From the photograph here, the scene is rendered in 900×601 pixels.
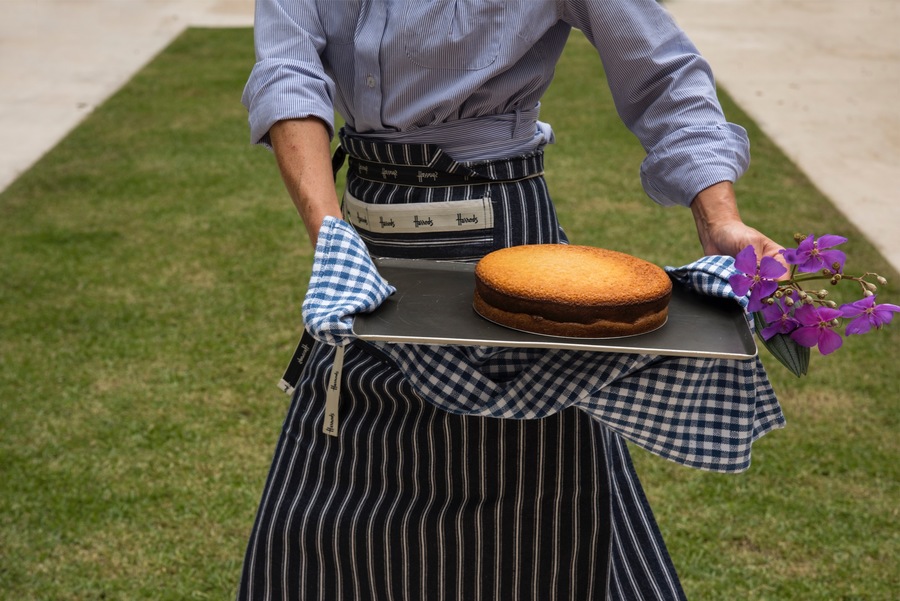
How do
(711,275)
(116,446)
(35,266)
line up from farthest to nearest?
(35,266)
(116,446)
(711,275)

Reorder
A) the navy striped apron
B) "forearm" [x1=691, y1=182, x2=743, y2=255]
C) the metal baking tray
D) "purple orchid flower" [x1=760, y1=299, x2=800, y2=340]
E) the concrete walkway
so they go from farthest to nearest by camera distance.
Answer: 1. the concrete walkway
2. the navy striped apron
3. "forearm" [x1=691, y1=182, x2=743, y2=255]
4. "purple orchid flower" [x1=760, y1=299, x2=800, y2=340]
5. the metal baking tray

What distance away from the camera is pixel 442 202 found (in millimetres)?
1733

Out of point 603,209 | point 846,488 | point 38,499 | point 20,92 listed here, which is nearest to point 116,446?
point 38,499

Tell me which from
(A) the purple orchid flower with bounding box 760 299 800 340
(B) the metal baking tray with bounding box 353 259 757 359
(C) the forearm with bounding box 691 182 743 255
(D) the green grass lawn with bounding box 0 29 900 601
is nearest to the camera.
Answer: (B) the metal baking tray with bounding box 353 259 757 359

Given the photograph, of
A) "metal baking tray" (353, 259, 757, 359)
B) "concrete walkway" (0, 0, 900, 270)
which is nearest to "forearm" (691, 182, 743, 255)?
"metal baking tray" (353, 259, 757, 359)

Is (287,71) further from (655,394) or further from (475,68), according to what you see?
(655,394)

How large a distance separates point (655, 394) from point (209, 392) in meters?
2.60

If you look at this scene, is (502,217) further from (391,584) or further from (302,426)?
(391,584)

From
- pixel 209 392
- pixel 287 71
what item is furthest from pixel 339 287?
pixel 209 392

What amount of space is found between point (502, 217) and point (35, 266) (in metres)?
3.77

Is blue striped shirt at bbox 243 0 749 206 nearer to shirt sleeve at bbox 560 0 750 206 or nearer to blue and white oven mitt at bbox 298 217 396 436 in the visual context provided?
shirt sleeve at bbox 560 0 750 206

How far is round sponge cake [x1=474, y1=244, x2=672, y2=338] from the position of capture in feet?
4.33

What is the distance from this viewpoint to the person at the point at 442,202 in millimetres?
1624

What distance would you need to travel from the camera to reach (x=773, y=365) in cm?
411
